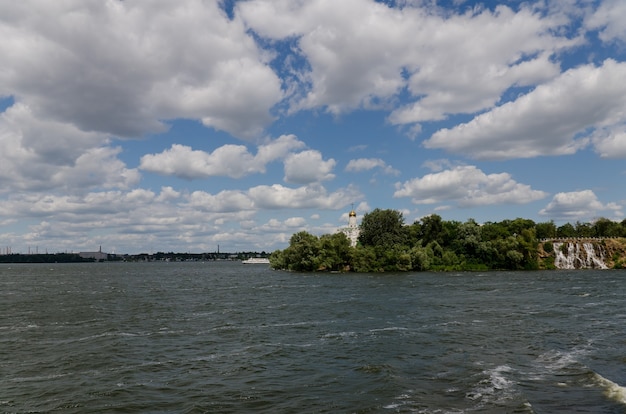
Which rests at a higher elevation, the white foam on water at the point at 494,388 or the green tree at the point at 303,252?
the green tree at the point at 303,252

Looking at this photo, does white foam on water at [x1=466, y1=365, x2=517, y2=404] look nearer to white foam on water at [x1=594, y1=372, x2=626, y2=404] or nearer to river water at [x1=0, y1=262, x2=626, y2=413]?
river water at [x1=0, y1=262, x2=626, y2=413]

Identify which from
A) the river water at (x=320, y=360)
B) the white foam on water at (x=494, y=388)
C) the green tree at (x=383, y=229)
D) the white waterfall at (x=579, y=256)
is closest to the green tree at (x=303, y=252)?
the green tree at (x=383, y=229)

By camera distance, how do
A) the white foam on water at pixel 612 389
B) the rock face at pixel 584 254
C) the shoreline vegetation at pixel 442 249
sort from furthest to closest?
the rock face at pixel 584 254
the shoreline vegetation at pixel 442 249
the white foam on water at pixel 612 389

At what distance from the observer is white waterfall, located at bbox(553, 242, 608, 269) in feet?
488

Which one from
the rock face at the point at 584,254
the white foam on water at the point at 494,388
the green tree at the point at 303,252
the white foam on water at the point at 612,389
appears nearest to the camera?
the white foam on water at the point at 612,389

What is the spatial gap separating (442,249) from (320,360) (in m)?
130

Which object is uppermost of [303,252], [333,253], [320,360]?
[303,252]

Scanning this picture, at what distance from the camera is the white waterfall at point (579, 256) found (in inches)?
5856

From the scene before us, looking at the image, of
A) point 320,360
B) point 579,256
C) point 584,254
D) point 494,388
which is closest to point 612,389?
point 494,388

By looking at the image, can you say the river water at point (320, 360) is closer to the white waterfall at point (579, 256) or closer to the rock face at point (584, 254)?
the rock face at point (584, 254)

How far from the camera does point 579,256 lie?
150125 mm

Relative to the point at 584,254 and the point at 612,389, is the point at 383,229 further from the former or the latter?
the point at 612,389

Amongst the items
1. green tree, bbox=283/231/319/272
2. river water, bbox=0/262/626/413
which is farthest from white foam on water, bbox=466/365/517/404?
green tree, bbox=283/231/319/272

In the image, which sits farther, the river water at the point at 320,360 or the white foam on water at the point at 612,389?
the river water at the point at 320,360
